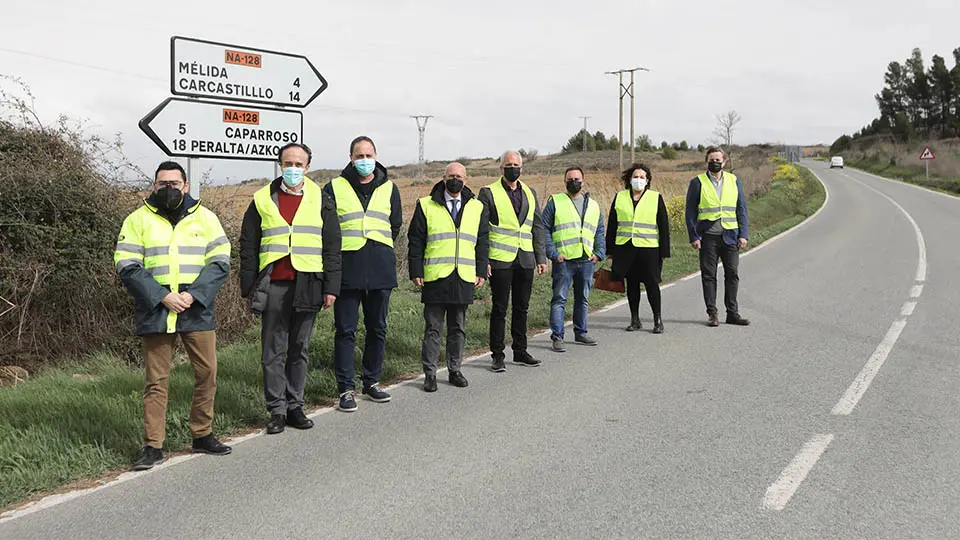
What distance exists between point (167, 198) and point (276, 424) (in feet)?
5.65

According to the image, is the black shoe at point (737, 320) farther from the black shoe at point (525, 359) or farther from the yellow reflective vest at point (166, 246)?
the yellow reflective vest at point (166, 246)

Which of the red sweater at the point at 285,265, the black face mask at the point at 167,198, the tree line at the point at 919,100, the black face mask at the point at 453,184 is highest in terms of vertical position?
the tree line at the point at 919,100

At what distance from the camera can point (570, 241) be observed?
8.50 meters

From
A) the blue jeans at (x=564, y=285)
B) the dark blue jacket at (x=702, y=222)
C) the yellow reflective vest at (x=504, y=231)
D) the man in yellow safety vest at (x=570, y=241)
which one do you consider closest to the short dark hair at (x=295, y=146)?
the yellow reflective vest at (x=504, y=231)

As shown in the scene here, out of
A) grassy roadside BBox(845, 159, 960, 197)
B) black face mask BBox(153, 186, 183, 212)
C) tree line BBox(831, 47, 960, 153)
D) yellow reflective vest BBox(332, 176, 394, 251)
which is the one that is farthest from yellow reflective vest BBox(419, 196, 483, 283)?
tree line BBox(831, 47, 960, 153)

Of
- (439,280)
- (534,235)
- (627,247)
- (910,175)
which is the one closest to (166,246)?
(439,280)

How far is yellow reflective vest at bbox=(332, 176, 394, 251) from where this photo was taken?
624 centimetres

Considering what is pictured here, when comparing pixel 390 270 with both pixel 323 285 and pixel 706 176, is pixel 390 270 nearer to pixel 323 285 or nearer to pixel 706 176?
pixel 323 285

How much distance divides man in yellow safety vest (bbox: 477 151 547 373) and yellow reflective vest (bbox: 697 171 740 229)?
9.59 feet

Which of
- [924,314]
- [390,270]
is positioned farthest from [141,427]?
[924,314]

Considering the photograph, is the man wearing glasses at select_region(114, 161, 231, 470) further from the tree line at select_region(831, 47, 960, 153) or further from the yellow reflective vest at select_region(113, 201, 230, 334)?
the tree line at select_region(831, 47, 960, 153)

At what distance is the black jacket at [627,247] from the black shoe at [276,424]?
4.98 metres

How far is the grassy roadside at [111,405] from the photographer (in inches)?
186

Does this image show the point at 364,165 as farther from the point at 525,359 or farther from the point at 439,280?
the point at 525,359
